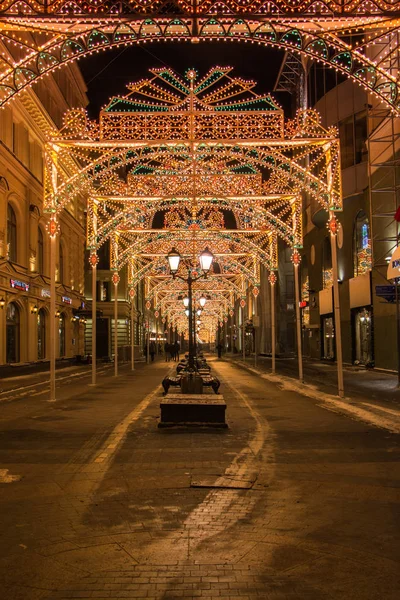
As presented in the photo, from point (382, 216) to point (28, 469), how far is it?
21.8 meters

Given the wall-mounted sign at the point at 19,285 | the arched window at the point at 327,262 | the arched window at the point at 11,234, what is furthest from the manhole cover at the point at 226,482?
the arched window at the point at 327,262

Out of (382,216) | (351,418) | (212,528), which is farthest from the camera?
(382,216)

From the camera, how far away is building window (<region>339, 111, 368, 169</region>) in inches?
1357

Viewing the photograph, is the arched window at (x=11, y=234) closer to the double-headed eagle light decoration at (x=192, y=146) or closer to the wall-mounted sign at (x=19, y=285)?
the wall-mounted sign at (x=19, y=285)

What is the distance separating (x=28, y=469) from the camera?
8.19m

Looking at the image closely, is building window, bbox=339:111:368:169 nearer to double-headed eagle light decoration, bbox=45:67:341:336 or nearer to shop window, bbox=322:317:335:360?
shop window, bbox=322:317:335:360

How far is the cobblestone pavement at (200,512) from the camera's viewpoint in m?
4.46

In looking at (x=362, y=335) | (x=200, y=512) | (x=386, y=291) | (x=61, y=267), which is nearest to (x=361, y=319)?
(x=362, y=335)

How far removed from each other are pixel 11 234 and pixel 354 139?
1906 cm

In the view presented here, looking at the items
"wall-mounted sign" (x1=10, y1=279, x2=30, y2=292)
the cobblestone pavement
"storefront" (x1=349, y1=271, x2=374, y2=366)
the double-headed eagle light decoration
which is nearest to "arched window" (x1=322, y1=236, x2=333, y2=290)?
"storefront" (x1=349, y1=271, x2=374, y2=366)

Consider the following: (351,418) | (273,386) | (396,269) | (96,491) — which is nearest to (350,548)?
(96,491)

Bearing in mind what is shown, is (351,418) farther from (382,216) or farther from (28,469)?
(382,216)

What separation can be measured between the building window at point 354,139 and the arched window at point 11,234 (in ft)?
60.3

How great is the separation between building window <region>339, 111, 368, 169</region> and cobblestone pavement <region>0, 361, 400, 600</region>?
25.6 metres
